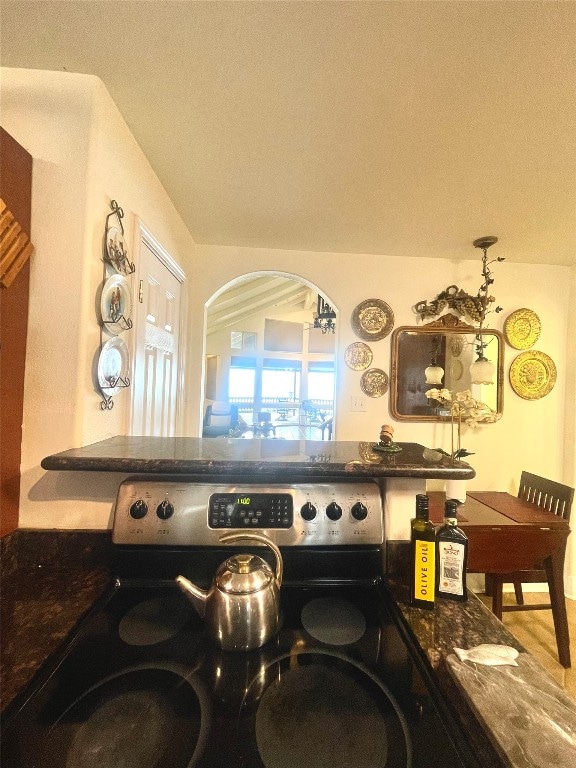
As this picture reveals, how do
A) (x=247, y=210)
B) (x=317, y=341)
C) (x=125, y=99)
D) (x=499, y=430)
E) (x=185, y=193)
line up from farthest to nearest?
(x=317, y=341) < (x=499, y=430) < (x=247, y=210) < (x=185, y=193) < (x=125, y=99)

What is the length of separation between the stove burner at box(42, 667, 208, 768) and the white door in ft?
3.08

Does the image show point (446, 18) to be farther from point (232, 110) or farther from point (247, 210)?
point (247, 210)

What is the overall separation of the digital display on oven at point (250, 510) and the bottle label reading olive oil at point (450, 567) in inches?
15.1

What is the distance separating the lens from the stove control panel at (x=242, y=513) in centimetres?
91

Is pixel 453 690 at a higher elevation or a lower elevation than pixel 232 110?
lower

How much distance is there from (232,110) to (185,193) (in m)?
0.68

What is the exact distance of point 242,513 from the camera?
0.92m

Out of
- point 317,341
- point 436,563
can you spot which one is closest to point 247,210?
point 436,563

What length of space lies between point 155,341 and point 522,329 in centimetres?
265

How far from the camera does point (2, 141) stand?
905mm

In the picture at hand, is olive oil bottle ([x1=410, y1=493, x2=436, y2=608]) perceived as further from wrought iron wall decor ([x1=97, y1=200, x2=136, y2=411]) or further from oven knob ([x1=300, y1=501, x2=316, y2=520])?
wrought iron wall decor ([x1=97, y1=200, x2=136, y2=411])

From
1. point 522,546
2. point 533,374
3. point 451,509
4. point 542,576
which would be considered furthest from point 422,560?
point 533,374

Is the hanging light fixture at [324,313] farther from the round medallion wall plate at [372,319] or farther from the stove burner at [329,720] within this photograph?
the stove burner at [329,720]

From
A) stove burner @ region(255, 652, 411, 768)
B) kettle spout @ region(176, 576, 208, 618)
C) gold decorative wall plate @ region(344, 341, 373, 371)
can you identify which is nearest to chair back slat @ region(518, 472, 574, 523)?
gold decorative wall plate @ region(344, 341, 373, 371)
